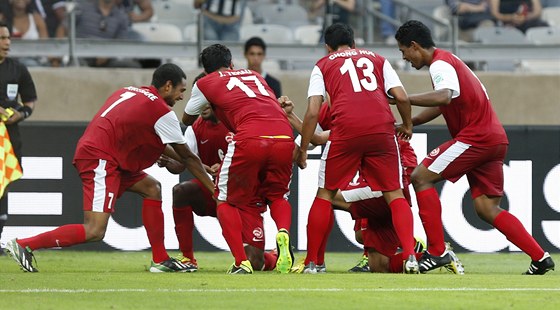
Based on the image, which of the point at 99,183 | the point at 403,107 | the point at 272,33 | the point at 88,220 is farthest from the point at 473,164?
the point at 272,33

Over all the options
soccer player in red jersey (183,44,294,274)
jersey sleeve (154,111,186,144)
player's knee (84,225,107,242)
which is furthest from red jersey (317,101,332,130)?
player's knee (84,225,107,242)

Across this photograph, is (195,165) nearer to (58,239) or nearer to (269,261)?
(269,261)

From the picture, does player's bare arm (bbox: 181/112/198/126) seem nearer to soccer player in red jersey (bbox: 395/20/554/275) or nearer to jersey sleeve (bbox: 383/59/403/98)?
jersey sleeve (bbox: 383/59/403/98)

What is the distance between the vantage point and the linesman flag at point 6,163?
12.5 meters

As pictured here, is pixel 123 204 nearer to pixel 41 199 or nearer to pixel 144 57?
pixel 41 199

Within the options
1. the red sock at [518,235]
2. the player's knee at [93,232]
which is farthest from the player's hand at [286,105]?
the red sock at [518,235]

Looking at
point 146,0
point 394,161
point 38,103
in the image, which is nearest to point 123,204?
point 38,103

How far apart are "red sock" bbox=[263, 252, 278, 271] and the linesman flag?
11.0ft

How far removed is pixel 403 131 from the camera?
9.86 metres

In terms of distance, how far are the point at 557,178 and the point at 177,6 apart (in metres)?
5.32

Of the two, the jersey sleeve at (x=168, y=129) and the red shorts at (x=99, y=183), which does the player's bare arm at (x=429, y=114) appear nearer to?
the jersey sleeve at (x=168, y=129)

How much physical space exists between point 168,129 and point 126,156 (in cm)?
44

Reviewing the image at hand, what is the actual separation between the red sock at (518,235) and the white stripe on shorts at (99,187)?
3248 mm

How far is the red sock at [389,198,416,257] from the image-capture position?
9.55m
